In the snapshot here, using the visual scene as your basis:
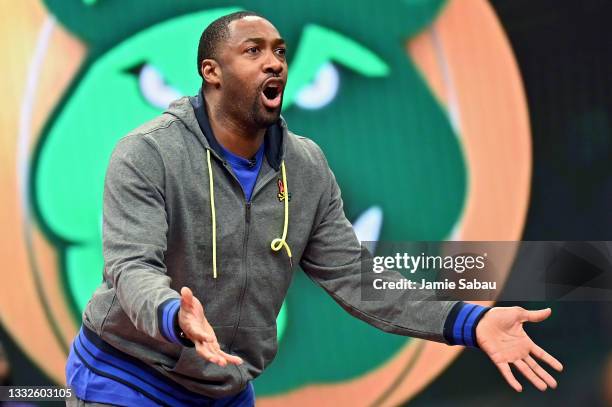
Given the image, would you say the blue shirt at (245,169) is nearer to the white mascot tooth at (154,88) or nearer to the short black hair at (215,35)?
the short black hair at (215,35)

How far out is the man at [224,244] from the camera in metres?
2.27

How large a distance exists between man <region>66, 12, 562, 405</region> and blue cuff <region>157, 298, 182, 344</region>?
15cm

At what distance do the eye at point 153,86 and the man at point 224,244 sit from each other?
1.36 metres

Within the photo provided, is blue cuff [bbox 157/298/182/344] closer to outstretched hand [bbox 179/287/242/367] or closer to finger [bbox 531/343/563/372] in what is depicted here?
outstretched hand [bbox 179/287/242/367]

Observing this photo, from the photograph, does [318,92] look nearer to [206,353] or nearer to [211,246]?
[211,246]

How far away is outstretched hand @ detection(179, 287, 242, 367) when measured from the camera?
1894 millimetres

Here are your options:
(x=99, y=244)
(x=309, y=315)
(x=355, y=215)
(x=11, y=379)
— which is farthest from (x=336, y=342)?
(x=11, y=379)

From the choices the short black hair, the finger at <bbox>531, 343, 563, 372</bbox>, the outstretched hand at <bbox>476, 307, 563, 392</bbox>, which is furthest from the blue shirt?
the finger at <bbox>531, 343, 563, 372</bbox>

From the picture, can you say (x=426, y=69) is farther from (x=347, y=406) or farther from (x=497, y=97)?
(x=347, y=406)

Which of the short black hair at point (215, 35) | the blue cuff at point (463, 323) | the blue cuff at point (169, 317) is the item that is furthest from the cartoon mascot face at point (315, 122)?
the blue cuff at point (169, 317)

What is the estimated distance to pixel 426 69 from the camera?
387 centimetres

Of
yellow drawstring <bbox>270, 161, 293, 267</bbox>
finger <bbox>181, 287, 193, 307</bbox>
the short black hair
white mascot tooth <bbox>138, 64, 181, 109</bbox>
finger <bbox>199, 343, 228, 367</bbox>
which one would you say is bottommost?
finger <bbox>199, 343, 228, 367</bbox>

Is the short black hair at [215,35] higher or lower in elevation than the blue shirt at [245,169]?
higher

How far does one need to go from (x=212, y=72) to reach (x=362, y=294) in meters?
0.70
